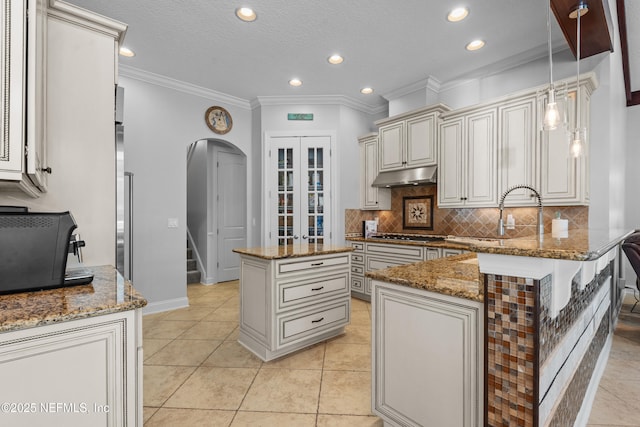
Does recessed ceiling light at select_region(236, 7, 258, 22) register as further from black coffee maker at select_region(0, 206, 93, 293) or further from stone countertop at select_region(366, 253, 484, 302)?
stone countertop at select_region(366, 253, 484, 302)

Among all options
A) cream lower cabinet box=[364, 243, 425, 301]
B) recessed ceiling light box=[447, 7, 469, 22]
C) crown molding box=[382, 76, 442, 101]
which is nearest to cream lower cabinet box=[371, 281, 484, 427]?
cream lower cabinet box=[364, 243, 425, 301]

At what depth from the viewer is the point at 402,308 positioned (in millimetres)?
1531

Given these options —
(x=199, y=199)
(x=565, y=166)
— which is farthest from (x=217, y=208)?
(x=565, y=166)

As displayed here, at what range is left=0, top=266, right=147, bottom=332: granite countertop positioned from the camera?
935 mm

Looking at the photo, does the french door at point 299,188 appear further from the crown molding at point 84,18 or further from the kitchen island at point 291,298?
the crown molding at point 84,18

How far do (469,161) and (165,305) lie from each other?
Answer: 4.19 metres

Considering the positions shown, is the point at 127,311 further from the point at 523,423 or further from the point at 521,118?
the point at 521,118

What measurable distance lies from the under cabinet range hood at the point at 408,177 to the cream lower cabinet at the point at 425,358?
255 centimetres

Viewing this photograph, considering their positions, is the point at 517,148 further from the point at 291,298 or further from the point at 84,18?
the point at 84,18

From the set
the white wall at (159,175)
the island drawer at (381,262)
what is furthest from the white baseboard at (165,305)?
the island drawer at (381,262)

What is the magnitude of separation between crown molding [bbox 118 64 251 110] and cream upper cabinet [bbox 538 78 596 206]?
3.90 m

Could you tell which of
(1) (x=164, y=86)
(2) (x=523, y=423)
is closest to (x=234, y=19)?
(1) (x=164, y=86)

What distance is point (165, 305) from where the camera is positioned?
3902 millimetres

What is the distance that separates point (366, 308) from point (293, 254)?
1872 mm
